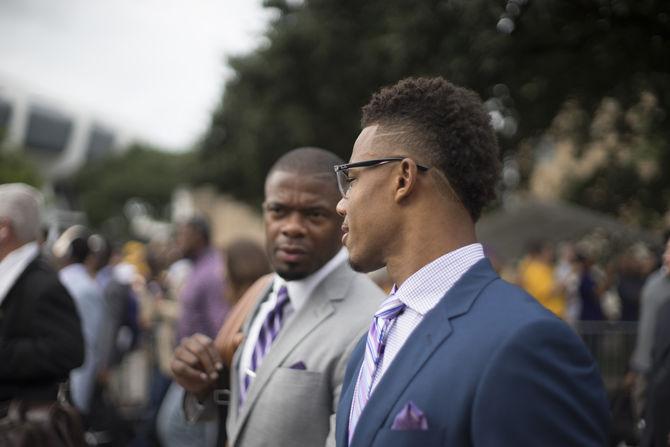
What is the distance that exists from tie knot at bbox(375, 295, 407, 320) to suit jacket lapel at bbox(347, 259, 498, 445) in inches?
6.5

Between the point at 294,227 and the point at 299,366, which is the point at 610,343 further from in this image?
the point at 299,366

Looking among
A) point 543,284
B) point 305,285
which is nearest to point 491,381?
point 305,285

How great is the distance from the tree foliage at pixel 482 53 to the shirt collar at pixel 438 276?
306 inches

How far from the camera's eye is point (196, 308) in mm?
6809

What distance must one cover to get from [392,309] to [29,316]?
265 cm

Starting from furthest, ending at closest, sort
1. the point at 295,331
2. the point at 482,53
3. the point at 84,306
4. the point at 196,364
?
1. the point at 482,53
2. the point at 84,306
3. the point at 196,364
4. the point at 295,331

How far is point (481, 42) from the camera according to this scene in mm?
9820

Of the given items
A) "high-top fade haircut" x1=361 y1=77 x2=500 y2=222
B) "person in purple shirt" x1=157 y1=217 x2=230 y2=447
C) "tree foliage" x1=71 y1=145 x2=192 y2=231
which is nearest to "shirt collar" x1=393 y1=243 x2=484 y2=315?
"high-top fade haircut" x1=361 y1=77 x2=500 y2=222

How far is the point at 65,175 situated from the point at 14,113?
15476 mm

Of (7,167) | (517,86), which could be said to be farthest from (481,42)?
(7,167)

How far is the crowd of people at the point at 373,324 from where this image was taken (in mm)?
1700

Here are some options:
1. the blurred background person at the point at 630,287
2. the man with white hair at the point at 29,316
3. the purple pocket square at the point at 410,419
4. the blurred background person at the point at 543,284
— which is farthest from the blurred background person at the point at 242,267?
the blurred background person at the point at 630,287

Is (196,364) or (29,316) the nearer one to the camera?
(196,364)

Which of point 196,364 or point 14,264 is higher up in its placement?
point 14,264
